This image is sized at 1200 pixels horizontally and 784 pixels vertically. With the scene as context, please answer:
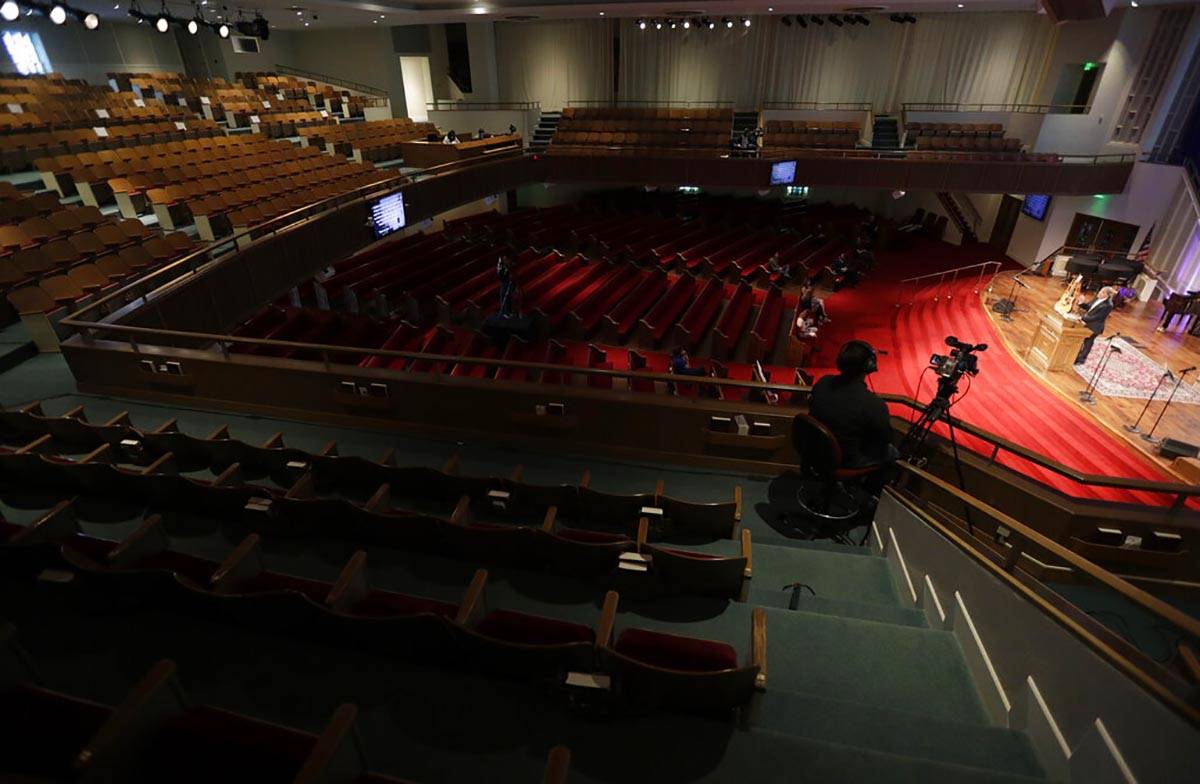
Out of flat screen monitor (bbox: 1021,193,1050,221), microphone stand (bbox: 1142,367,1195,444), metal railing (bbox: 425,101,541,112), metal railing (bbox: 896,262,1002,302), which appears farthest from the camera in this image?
metal railing (bbox: 425,101,541,112)

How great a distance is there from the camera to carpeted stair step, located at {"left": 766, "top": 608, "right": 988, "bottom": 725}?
2.13 metres

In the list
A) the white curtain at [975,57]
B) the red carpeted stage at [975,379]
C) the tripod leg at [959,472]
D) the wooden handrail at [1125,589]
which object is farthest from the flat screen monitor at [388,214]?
the white curtain at [975,57]

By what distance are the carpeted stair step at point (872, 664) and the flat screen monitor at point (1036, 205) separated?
11934 mm

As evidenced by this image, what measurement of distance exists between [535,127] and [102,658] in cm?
1494

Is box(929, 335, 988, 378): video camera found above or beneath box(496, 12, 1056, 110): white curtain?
beneath

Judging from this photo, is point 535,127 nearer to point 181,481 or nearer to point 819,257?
point 819,257

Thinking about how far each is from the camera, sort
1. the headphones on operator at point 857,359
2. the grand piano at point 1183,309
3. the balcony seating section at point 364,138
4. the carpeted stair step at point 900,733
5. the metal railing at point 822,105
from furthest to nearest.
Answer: the metal railing at point 822,105 → the balcony seating section at point 364,138 → the grand piano at point 1183,309 → the headphones on operator at point 857,359 → the carpeted stair step at point 900,733

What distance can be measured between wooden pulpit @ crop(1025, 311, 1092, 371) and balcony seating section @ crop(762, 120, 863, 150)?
627 centimetres

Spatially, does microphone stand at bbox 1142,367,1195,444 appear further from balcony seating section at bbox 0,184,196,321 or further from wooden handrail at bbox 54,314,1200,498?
balcony seating section at bbox 0,184,196,321

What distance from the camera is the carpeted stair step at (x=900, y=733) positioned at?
1830mm

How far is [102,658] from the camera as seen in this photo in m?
2.00

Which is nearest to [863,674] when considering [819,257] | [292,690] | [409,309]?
[292,690]

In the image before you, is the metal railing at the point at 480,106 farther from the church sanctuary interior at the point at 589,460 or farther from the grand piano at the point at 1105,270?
the grand piano at the point at 1105,270

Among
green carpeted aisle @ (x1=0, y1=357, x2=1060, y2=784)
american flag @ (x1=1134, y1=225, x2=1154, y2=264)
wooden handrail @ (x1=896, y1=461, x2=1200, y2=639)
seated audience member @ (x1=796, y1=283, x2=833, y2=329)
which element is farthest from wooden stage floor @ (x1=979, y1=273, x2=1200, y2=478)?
green carpeted aisle @ (x1=0, y1=357, x2=1060, y2=784)
